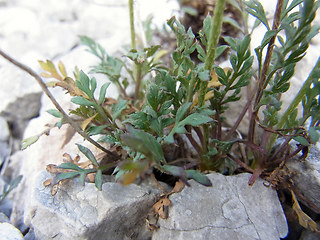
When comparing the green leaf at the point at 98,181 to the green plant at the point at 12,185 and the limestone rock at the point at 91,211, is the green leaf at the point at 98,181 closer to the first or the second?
the limestone rock at the point at 91,211

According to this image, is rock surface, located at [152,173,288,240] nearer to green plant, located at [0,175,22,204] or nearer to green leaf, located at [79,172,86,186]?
green leaf, located at [79,172,86,186]

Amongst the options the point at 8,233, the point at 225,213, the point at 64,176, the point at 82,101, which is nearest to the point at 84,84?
the point at 82,101

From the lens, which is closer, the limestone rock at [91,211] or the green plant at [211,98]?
the green plant at [211,98]

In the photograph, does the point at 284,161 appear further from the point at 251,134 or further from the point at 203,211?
the point at 203,211

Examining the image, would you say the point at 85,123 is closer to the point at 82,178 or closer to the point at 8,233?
the point at 82,178

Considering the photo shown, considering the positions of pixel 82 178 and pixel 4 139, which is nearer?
pixel 82 178

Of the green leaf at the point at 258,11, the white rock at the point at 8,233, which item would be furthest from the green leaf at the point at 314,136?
the white rock at the point at 8,233
